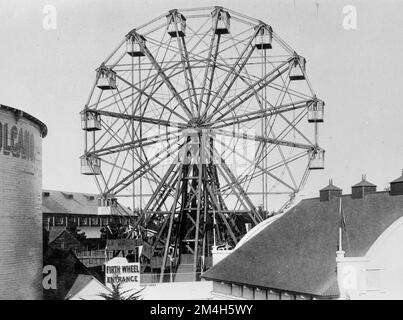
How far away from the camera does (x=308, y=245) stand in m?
30.6

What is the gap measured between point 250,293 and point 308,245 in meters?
3.44

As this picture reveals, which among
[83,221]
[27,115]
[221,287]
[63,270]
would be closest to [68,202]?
[83,221]

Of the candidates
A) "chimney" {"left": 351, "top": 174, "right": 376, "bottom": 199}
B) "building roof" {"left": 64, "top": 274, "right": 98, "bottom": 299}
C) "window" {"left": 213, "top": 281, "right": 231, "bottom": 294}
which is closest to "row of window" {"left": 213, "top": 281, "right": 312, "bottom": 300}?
"window" {"left": 213, "top": 281, "right": 231, "bottom": 294}

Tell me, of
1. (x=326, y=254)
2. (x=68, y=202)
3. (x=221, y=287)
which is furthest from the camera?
(x=68, y=202)

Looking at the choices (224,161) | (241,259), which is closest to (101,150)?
(224,161)

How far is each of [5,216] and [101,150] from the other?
13.5 m

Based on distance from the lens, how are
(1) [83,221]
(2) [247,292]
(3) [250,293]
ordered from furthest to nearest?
(1) [83,221], (2) [247,292], (3) [250,293]

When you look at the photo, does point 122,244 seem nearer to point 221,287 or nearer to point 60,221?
point 221,287

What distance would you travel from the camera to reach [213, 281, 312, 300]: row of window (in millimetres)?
28078

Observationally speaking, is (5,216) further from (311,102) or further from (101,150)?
(311,102)

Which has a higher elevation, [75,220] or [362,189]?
[75,220]

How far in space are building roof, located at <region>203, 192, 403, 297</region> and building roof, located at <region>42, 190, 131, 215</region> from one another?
62.9 meters
